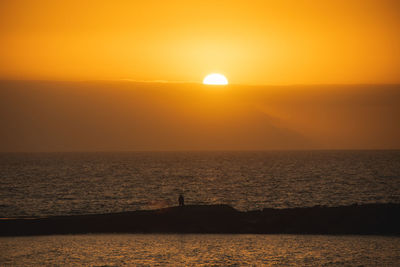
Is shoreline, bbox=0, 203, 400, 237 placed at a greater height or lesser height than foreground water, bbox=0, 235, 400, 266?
greater

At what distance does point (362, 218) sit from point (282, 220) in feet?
21.6

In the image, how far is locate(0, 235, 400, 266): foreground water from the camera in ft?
105

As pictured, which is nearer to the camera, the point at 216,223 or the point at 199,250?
the point at 199,250

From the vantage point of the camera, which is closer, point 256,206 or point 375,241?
point 375,241

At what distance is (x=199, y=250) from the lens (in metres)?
35.5

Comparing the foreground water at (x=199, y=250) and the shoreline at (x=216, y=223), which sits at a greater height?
the shoreline at (x=216, y=223)

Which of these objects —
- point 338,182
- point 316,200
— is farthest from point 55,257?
point 338,182

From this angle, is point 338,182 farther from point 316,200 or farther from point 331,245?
point 331,245

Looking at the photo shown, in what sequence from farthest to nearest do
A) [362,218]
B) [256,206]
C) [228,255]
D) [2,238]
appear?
1. [256,206]
2. [362,218]
3. [2,238]
4. [228,255]

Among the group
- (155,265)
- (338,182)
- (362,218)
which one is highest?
(338,182)

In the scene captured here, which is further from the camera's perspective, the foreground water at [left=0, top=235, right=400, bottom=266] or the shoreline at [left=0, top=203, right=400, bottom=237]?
the shoreline at [left=0, top=203, right=400, bottom=237]

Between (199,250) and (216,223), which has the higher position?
(216,223)

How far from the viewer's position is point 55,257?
110ft

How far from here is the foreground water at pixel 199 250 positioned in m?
32.1
